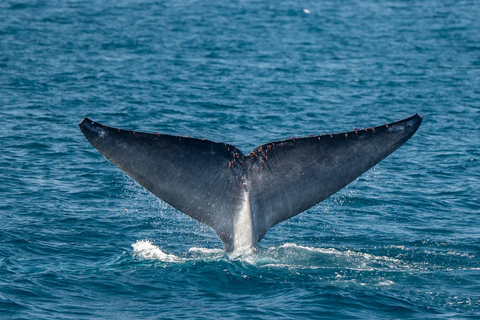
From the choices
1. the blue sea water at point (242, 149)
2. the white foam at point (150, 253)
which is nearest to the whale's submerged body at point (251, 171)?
the blue sea water at point (242, 149)

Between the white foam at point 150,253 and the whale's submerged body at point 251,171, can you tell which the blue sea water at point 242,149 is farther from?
the whale's submerged body at point 251,171

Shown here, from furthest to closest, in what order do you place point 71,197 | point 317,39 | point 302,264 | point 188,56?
point 317,39
point 188,56
point 71,197
point 302,264

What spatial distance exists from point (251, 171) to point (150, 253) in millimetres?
3304

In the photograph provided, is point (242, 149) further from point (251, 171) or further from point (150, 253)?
point (251, 171)

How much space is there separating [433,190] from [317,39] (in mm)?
26088

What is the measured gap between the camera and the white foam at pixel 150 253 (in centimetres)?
1288

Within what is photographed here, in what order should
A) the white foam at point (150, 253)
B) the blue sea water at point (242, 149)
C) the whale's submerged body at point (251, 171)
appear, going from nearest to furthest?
the whale's submerged body at point (251, 171)
the blue sea water at point (242, 149)
the white foam at point (150, 253)

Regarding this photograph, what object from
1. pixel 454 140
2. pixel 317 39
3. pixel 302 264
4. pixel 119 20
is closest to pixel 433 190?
pixel 454 140

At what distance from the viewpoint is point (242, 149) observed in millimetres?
20391

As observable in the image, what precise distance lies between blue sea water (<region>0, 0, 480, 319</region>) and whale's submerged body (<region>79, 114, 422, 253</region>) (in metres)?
1.15

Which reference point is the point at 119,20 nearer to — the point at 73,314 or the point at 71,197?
the point at 71,197

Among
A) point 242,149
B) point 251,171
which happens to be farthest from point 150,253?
point 242,149

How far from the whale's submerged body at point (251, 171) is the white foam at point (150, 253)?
2.14 meters

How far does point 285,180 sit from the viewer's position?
35.8 feet
